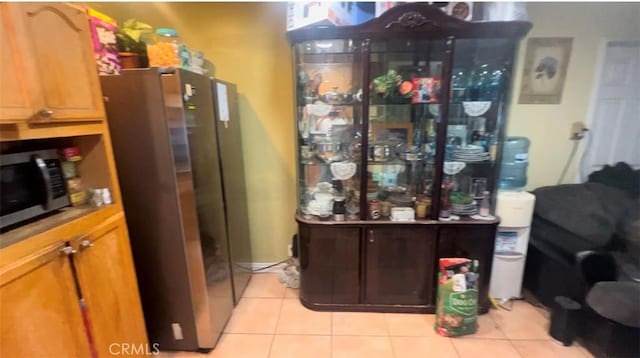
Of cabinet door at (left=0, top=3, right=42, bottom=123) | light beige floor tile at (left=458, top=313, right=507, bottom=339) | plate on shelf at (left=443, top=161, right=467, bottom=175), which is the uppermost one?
cabinet door at (left=0, top=3, right=42, bottom=123)

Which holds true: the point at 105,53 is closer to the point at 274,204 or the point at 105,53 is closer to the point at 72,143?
the point at 72,143

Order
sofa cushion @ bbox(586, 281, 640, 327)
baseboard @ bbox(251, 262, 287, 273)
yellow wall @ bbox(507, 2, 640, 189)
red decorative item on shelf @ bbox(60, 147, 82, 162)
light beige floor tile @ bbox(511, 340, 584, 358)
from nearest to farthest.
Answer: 1. red decorative item on shelf @ bbox(60, 147, 82, 162)
2. sofa cushion @ bbox(586, 281, 640, 327)
3. light beige floor tile @ bbox(511, 340, 584, 358)
4. yellow wall @ bbox(507, 2, 640, 189)
5. baseboard @ bbox(251, 262, 287, 273)

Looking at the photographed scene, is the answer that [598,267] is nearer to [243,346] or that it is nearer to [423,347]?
[423,347]

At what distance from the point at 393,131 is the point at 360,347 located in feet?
4.44

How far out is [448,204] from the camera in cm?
199

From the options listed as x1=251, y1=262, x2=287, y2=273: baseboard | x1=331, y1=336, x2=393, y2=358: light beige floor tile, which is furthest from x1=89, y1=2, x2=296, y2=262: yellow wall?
Answer: x1=331, y1=336, x2=393, y2=358: light beige floor tile

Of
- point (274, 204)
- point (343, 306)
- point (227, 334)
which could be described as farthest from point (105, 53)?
point (343, 306)

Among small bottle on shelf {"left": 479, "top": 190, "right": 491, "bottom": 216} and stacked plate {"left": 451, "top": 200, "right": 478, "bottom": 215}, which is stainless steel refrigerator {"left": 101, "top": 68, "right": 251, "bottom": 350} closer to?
stacked plate {"left": 451, "top": 200, "right": 478, "bottom": 215}

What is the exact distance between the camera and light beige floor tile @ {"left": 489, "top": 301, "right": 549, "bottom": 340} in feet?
6.11

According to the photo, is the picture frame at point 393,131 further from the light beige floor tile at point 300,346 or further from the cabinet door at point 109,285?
the cabinet door at point 109,285

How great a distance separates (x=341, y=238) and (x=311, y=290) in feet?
1.46

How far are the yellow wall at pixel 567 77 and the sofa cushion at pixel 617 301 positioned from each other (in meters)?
0.92

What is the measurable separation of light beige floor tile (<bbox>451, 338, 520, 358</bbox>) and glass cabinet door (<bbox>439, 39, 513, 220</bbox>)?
2.46 feet

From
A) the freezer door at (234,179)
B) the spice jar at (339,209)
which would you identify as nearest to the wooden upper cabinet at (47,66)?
the freezer door at (234,179)
